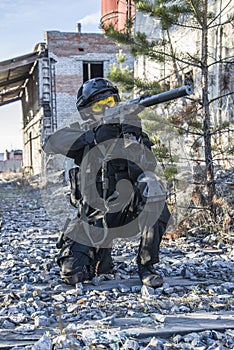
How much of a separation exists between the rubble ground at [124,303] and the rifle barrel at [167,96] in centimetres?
152

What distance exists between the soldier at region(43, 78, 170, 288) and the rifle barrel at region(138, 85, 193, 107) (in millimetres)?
165

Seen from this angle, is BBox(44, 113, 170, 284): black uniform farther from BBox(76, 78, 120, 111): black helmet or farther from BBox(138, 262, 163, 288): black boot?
BBox(76, 78, 120, 111): black helmet

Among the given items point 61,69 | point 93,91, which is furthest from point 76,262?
point 61,69

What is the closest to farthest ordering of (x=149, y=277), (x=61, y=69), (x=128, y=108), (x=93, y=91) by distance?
(x=149, y=277) → (x=128, y=108) → (x=93, y=91) → (x=61, y=69)

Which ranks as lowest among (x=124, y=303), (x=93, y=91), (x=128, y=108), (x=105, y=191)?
(x=124, y=303)

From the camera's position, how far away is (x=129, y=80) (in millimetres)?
6746

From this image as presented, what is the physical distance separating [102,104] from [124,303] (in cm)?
172

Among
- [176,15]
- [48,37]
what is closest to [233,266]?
[176,15]

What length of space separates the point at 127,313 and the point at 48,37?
1754 cm

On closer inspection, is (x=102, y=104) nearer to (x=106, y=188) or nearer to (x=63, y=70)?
(x=106, y=188)

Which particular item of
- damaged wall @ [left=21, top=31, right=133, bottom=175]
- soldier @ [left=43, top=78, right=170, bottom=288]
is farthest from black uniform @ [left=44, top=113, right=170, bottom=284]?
damaged wall @ [left=21, top=31, right=133, bottom=175]

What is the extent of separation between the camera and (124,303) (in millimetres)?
3275

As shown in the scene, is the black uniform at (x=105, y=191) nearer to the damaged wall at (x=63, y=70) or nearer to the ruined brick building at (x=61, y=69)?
the damaged wall at (x=63, y=70)

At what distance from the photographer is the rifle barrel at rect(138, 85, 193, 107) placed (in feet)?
11.6
